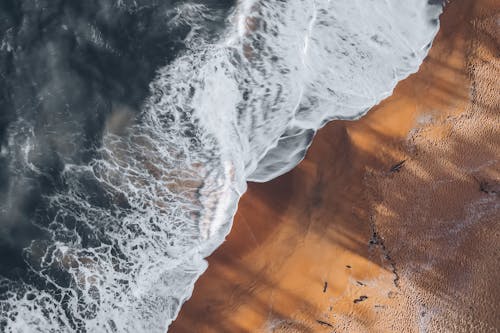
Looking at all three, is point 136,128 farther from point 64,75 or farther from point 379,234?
point 379,234

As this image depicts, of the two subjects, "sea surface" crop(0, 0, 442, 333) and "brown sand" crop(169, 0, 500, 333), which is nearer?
"sea surface" crop(0, 0, 442, 333)

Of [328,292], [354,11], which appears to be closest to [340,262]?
[328,292]

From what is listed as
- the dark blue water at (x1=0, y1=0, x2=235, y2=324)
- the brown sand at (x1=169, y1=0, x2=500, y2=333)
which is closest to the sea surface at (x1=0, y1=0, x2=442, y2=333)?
the dark blue water at (x1=0, y1=0, x2=235, y2=324)

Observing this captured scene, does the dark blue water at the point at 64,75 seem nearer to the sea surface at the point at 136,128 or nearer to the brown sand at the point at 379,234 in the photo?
the sea surface at the point at 136,128

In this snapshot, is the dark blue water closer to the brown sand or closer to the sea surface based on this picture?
the sea surface

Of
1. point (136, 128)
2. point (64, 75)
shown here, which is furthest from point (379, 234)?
point (64, 75)

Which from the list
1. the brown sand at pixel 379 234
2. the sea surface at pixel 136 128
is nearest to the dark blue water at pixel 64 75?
the sea surface at pixel 136 128

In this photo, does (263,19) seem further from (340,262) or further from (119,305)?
(119,305)
